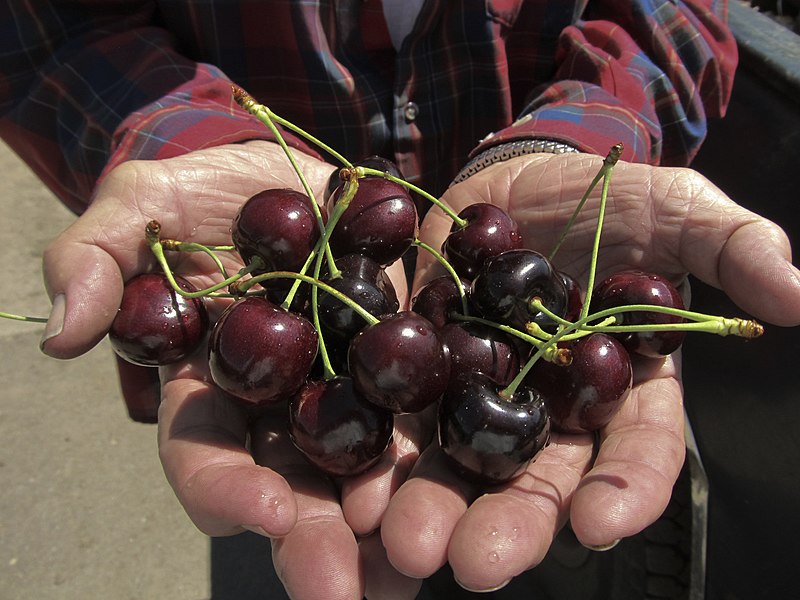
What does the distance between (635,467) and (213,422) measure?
0.75 metres

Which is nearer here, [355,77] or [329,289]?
[329,289]

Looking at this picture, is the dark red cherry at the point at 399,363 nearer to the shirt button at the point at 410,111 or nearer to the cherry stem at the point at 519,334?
the cherry stem at the point at 519,334

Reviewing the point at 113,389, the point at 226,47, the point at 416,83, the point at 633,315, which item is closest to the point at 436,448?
the point at 633,315

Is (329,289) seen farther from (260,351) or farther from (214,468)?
(214,468)

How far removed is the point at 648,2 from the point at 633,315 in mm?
1110

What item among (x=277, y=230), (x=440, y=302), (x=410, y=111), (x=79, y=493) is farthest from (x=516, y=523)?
(x=79, y=493)

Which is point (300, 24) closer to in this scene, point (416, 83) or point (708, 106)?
point (416, 83)

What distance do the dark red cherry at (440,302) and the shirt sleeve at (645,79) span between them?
23.1 inches

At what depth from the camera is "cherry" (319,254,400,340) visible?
129cm

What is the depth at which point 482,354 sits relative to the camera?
1300 millimetres

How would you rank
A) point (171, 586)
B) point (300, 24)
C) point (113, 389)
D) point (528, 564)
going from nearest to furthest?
point (528, 564) < point (300, 24) < point (171, 586) < point (113, 389)

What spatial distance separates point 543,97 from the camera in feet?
6.45

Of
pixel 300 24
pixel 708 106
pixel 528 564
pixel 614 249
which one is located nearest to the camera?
pixel 528 564

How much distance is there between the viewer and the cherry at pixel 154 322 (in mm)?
1348
